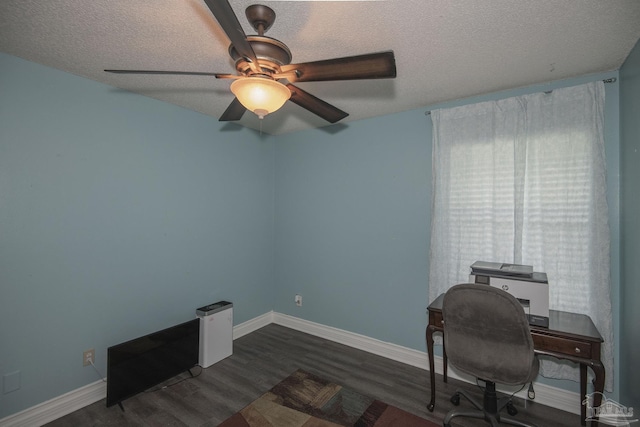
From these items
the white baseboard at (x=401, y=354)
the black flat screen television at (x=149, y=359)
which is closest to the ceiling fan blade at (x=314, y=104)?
the black flat screen television at (x=149, y=359)

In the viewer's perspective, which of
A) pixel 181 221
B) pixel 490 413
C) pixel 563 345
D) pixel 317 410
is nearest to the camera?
pixel 563 345

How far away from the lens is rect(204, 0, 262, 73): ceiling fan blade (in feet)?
2.98

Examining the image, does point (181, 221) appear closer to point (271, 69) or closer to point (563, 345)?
point (271, 69)

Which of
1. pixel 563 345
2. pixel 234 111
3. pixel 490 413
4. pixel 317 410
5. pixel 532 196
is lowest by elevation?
pixel 317 410

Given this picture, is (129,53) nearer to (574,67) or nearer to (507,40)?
(507,40)

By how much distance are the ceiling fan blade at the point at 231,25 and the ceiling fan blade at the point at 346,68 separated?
24cm

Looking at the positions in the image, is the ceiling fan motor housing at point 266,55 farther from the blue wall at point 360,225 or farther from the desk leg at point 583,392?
the desk leg at point 583,392

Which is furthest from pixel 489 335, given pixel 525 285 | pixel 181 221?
pixel 181 221

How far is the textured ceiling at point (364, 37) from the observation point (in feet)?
4.60

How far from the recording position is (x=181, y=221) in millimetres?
2787

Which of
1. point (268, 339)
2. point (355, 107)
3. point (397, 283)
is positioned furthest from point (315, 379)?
point (355, 107)

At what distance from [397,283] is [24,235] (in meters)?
2.97

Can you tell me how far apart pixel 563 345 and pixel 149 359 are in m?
2.96

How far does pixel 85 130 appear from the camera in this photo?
2.17 m
